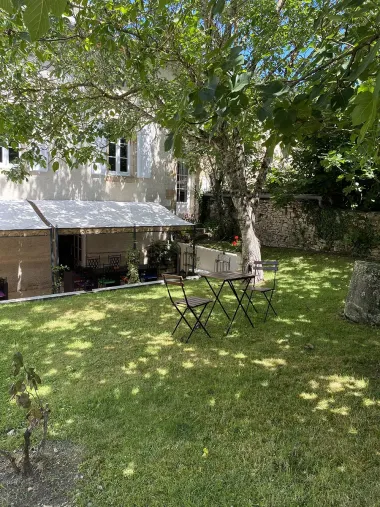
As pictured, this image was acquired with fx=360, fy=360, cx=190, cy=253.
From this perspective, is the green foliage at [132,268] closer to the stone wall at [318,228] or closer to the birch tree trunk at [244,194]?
the birch tree trunk at [244,194]

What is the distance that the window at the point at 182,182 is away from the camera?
17.2m

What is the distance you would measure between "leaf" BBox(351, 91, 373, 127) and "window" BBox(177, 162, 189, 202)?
16.0 metres

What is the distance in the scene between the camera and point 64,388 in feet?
15.0

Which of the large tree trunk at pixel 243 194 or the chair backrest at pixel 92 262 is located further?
the chair backrest at pixel 92 262

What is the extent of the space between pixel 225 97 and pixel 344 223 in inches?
517

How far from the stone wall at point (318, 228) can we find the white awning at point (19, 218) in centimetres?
1020

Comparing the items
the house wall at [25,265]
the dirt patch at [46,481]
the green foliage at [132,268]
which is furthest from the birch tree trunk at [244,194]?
the dirt patch at [46,481]

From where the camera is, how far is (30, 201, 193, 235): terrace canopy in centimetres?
1074

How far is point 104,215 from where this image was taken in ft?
40.1

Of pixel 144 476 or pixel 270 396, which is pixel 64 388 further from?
pixel 270 396

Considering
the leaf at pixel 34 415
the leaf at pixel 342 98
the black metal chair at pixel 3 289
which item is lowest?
the black metal chair at pixel 3 289

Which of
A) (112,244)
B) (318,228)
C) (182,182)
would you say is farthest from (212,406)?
(182,182)

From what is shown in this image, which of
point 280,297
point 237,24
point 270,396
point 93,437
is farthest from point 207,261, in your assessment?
point 93,437

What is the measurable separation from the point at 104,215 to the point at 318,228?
8.70 m
